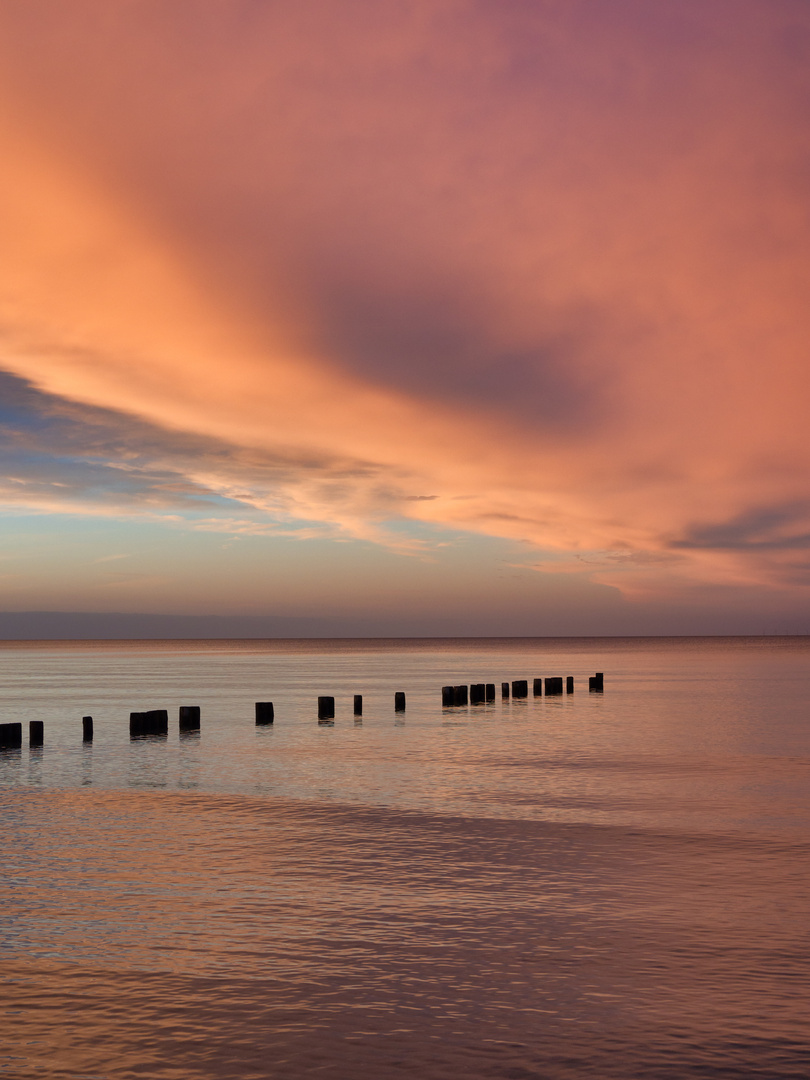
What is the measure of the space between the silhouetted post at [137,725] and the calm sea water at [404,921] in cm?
723

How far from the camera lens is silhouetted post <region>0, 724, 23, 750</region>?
28984 millimetres

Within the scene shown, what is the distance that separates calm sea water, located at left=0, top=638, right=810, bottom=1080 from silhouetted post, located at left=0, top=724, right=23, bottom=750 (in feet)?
14.9

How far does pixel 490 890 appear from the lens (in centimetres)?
1227

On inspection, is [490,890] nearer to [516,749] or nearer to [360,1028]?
[360,1028]

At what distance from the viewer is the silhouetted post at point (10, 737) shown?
29.0m

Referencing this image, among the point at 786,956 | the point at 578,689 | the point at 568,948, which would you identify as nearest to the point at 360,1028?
the point at 568,948

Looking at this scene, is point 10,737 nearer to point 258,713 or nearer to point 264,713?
point 258,713

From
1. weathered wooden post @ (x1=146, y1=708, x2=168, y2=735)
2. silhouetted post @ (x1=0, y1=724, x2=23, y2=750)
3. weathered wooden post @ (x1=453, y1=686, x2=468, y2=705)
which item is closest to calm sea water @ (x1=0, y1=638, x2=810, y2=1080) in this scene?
silhouetted post @ (x1=0, y1=724, x2=23, y2=750)

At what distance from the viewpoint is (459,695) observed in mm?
45656

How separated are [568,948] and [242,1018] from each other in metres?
3.43

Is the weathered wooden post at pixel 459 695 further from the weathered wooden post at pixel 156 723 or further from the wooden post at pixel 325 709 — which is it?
the weathered wooden post at pixel 156 723

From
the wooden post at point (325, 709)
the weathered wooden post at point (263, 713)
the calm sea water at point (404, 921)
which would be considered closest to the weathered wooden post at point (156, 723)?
the weathered wooden post at point (263, 713)

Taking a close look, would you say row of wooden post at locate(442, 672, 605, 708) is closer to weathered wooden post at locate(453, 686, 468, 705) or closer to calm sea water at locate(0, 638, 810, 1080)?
weathered wooden post at locate(453, 686, 468, 705)

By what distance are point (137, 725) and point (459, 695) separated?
Result: 1713 cm
